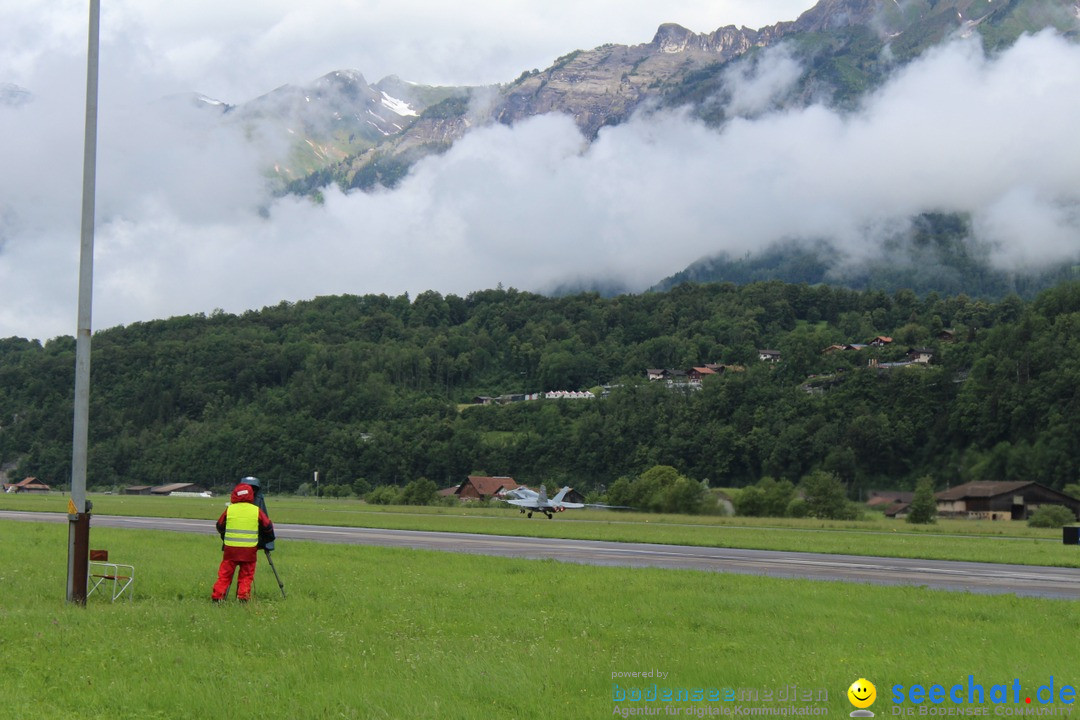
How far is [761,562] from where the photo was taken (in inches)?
1147

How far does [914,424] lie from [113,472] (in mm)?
106951

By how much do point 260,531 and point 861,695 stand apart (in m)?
10.4

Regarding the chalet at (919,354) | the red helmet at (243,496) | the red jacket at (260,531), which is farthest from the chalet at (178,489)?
the red helmet at (243,496)

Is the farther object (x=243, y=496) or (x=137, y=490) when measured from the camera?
(x=137, y=490)

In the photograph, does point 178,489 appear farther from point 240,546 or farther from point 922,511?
→ point 240,546

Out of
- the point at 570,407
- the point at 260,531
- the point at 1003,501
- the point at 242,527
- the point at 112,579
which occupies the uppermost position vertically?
the point at 570,407

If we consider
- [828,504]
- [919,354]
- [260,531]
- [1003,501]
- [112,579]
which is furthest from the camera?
[919,354]

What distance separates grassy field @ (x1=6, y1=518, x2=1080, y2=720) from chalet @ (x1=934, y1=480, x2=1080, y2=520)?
223 feet

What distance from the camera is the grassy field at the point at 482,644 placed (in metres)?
10.3

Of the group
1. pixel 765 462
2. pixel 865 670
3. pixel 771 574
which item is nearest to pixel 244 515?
pixel 865 670

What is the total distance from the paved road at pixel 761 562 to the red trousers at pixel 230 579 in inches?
458

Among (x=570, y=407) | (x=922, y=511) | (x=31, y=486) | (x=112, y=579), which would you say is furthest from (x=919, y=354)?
(x=112, y=579)

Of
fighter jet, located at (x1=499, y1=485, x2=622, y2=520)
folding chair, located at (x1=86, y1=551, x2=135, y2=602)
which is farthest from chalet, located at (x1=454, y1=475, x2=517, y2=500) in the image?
folding chair, located at (x1=86, y1=551, x2=135, y2=602)

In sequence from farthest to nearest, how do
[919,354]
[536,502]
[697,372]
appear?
[697,372], [919,354], [536,502]
